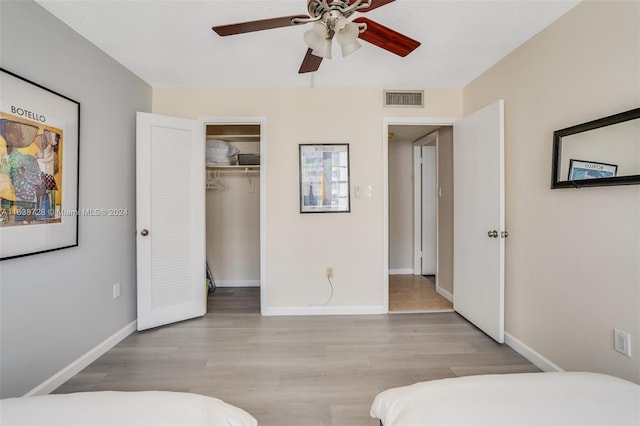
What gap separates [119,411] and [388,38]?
2004mm

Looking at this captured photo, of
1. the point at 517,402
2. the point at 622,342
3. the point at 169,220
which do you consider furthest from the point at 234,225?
the point at 622,342

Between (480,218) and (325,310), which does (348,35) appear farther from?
(325,310)

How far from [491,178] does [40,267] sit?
10.7 feet

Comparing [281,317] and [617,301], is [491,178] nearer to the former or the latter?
[617,301]

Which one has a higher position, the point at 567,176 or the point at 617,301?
the point at 567,176

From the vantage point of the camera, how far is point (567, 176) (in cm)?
175

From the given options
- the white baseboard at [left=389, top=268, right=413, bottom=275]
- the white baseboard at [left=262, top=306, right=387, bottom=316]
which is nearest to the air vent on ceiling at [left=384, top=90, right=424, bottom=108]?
the white baseboard at [left=262, top=306, right=387, bottom=316]

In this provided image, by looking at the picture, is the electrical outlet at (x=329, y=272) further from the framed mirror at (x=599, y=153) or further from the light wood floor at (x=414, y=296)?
the framed mirror at (x=599, y=153)

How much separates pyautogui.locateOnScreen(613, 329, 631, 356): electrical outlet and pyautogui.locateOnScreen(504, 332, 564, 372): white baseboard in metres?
0.46

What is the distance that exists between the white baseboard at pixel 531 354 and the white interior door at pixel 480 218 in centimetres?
6

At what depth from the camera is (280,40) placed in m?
2.07

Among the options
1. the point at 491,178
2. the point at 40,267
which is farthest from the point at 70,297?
the point at 491,178

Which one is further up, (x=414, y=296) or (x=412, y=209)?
(x=412, y=209)

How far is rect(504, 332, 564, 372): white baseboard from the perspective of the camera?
1.91 m
